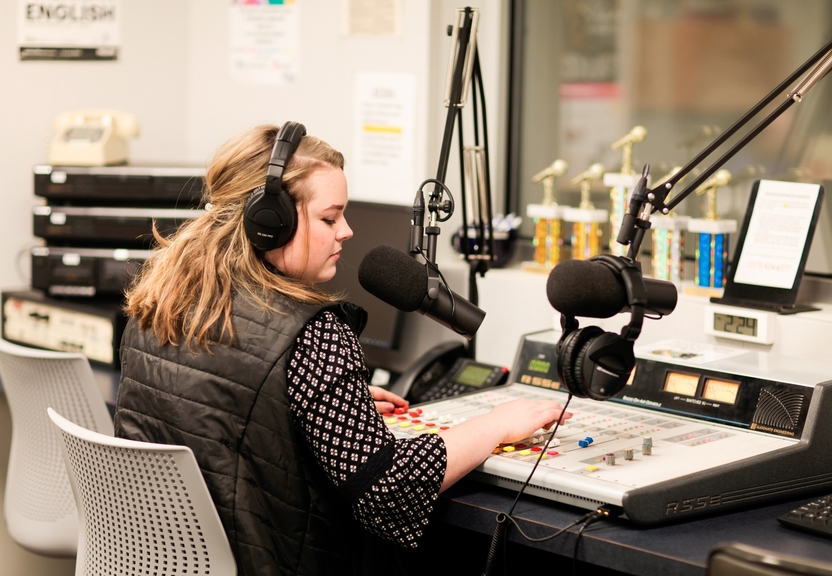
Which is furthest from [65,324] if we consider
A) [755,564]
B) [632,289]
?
[755,564]

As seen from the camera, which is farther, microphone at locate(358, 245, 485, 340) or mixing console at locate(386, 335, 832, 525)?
microphone at locate(358, 245, 485, 340)

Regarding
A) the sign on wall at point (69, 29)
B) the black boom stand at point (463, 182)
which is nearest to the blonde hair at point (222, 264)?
the black boom stand at point (463, 182)

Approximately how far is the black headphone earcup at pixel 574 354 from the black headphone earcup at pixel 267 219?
44 cm

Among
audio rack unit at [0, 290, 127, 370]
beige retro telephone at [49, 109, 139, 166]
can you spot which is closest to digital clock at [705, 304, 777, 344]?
audio rack unit at [0, 290, 127, 370]

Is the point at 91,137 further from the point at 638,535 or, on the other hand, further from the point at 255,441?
the point at 638,535

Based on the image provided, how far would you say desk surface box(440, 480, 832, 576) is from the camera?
47.3 inches

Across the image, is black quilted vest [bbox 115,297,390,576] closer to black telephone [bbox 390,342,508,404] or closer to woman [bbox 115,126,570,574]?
woman [bbox 115,126,570,574]

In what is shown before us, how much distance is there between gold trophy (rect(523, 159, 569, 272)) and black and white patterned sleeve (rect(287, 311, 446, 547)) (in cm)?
113

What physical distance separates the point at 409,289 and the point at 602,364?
1.05 feet

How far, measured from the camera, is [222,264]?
1414mm

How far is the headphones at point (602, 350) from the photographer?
1.27 meters

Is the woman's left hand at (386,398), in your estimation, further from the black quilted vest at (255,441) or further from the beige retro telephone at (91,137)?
the beige retro telephone at (91,137)

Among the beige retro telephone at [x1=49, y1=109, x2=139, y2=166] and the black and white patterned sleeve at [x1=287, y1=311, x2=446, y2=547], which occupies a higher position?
the beige retro telephone at [x1=49, y1=109, x2=139, y2=166]

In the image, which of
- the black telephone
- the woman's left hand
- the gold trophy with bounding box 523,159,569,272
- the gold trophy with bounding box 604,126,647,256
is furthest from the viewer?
the gold trophy with bounding box 523,159,569,272
